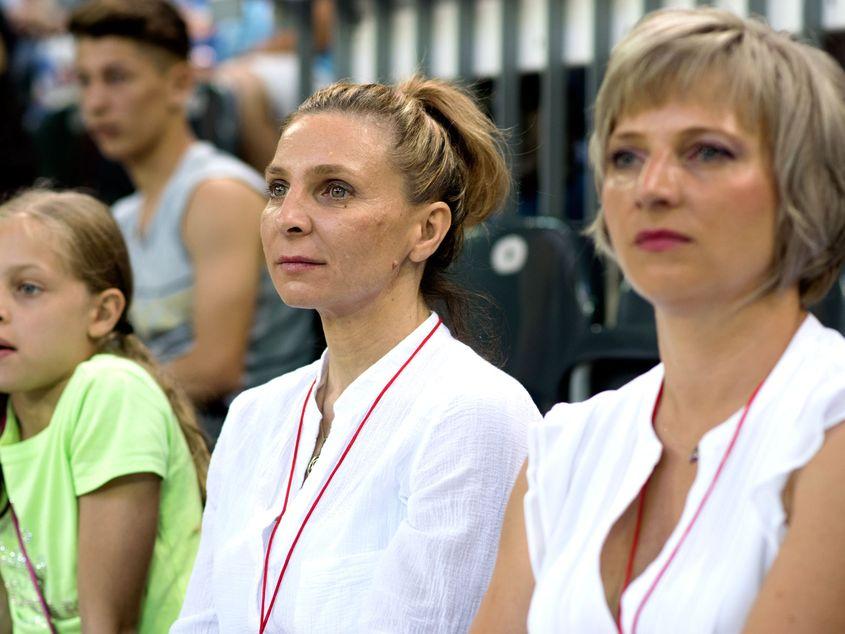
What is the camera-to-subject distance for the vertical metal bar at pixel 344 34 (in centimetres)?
439

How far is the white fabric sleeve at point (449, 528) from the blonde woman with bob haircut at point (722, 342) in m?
0.30

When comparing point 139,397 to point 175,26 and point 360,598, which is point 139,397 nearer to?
point 360,598

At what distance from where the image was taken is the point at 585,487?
166 cm

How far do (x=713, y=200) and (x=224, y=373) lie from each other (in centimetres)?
229

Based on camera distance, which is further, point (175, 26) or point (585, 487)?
point (175, 26)

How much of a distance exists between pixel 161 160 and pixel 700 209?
2.68 metres

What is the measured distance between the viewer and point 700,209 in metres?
1.49

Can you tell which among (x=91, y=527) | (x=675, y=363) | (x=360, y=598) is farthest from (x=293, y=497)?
(x=675, y=363)

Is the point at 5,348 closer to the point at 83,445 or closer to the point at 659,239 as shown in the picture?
the point at 83,445

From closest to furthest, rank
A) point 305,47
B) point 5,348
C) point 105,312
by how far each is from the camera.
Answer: point 5,348, point 105,312, point 305,47

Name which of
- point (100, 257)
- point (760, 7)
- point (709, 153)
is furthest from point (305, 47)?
point (709, 153)

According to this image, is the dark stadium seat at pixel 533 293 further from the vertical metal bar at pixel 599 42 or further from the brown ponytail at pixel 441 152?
the brown ponytail at pixel 441 152

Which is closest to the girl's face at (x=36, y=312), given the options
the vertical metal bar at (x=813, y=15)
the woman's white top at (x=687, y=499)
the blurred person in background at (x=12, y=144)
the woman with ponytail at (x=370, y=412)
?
the woman with ponytail at (x=370, y=412)

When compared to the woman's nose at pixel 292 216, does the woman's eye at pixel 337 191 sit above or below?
above
